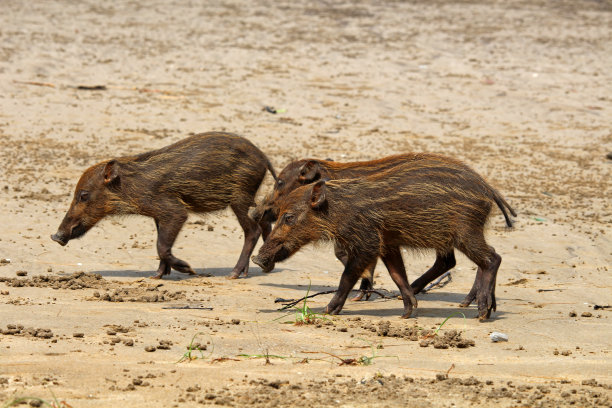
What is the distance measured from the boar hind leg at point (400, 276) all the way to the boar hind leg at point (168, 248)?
2.09 m

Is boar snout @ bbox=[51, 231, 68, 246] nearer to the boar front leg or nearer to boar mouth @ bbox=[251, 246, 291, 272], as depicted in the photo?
boar mouth @ bbox=[251, 246, 291, 272]

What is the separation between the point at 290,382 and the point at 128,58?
479 inches

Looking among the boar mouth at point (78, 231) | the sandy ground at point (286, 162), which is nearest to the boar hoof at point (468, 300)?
the sandy ground at point (286, 162)

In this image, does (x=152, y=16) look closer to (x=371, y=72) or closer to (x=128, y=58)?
(x=128, y=58)

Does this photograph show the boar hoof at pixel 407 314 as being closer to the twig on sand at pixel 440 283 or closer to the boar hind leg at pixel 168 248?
the twig on sand at pixel 440 283

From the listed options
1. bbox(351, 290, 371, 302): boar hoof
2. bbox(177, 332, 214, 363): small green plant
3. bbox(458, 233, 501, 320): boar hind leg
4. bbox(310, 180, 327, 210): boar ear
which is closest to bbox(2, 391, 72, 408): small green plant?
bbox(177, 332, 214, 363): small green plant

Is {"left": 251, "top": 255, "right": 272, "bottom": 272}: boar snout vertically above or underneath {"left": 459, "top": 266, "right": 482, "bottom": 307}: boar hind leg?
above

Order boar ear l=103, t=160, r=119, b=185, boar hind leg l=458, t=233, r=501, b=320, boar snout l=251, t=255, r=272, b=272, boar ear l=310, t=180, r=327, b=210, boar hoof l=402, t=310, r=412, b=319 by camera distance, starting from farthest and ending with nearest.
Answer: boar ear l=103, t=160, r=119, b=185 → boar snout l=251, t=255, r=272, b=272 → boar ear l=310, t=180, r=327, b=210 → boar hoof l=402, t=310, r=412, b=319 → boar hind leg l=458, t=233, r=501, b=320

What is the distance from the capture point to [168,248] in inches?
339

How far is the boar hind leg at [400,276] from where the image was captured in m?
7.11

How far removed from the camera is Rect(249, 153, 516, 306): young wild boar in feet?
24.4

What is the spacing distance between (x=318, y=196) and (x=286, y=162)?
16.8 ft

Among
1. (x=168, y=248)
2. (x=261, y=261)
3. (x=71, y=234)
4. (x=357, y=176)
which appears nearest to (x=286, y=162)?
(x=168, y=248)

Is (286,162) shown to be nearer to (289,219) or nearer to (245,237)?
(245,237)
